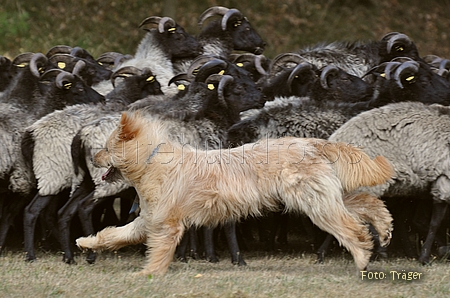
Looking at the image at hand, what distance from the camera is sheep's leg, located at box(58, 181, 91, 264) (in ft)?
25.7

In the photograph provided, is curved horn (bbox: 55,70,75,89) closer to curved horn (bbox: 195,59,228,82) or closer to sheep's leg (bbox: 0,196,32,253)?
sheep's leg (bbox: 0,196,32,253)

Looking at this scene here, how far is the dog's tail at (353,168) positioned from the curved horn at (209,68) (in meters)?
2.84

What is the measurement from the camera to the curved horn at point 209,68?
363 inches

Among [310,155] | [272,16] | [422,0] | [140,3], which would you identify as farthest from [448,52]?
[310,155]

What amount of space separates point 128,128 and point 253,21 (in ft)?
47.5

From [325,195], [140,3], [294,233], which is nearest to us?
[325,195]

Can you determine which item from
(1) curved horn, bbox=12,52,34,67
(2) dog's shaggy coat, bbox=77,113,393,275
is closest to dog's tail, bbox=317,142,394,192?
(2) dog's shaggy coat, bbox=77,113,393,275

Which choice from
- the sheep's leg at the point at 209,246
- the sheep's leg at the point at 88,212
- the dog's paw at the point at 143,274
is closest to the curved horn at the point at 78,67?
the sheep's leg at the point at 88,212

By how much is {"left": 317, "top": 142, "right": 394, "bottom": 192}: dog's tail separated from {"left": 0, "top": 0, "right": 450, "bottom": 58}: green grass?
1226cm

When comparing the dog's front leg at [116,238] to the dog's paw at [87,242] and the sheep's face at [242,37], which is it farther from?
the sheep's face at [242,37]

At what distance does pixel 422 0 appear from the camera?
22.0 meters

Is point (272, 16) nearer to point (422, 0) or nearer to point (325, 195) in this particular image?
point (422, 0)

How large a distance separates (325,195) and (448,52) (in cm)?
1524

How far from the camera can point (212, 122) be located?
8.63 m
